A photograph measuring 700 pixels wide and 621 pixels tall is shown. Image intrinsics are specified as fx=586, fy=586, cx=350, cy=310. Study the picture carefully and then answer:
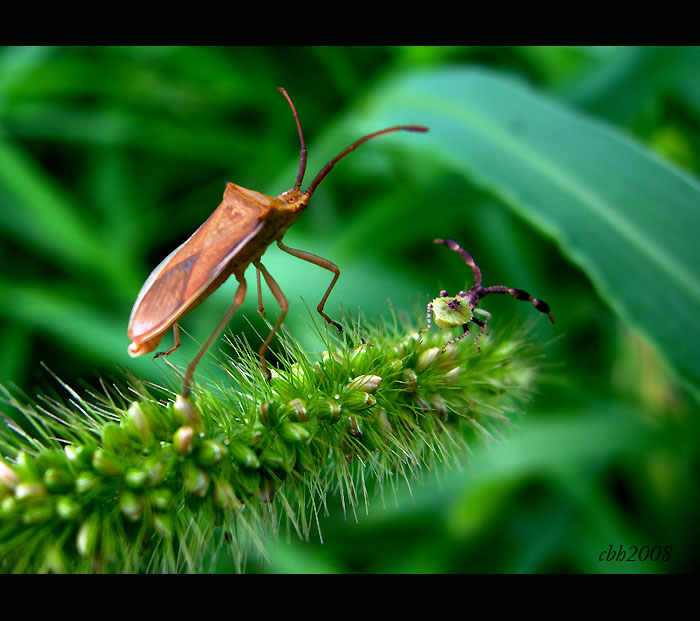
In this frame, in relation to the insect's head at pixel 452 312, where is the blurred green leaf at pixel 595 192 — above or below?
above

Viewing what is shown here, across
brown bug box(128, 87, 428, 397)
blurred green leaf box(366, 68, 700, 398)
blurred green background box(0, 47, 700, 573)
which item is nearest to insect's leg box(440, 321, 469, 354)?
blurred green background box(0, 47, 700, 573)

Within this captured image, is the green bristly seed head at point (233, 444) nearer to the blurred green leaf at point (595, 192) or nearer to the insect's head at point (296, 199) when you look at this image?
the blurred green leaf at point (595, 192)

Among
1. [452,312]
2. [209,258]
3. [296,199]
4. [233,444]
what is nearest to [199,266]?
[209,258]

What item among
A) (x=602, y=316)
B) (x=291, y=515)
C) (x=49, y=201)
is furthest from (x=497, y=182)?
(x=49, y=201)

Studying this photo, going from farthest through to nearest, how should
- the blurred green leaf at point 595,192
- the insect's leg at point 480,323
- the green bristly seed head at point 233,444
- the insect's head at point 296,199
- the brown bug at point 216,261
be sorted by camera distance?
the insect's head at point 296,199
the blurred green leaf at point 595,192
the brown bug at point 216,261
the insect's leg at point 480,323
the green bristly seed head at point 233,444

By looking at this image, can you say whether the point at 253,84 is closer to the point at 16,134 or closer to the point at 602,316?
the point at 16,134

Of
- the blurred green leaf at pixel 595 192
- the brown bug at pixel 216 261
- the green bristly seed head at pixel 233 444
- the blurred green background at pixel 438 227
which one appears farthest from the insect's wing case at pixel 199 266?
the blurred green leaf at pixel 595 192
